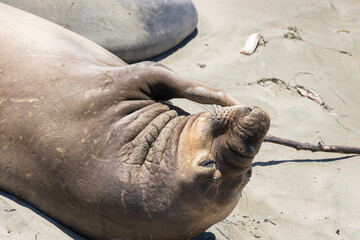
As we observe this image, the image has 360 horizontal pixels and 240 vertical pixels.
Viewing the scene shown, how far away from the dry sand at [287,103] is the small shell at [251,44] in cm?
9

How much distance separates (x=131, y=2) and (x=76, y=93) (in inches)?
91.9

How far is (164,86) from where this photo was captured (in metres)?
3.44

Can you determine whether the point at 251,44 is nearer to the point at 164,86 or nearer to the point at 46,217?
the point at 164,86

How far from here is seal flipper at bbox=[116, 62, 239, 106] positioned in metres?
3.35

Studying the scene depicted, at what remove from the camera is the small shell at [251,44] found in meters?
5.70

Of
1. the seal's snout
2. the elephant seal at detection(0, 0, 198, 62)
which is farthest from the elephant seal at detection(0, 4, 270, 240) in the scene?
the elephant seal at detection(0, 0, 198, 62)

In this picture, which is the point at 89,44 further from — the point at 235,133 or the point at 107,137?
the point at 235,133

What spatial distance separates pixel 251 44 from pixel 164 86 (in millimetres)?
2633

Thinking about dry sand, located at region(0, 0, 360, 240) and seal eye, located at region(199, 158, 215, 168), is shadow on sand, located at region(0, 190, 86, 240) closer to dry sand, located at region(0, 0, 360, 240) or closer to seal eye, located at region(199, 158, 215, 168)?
dry sand, located at region(0, 0, 360, 240)

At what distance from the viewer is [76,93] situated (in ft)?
10.3

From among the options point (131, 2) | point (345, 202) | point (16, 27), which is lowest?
point (345, 202)

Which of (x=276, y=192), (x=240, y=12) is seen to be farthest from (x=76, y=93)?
(x=240, y=12)

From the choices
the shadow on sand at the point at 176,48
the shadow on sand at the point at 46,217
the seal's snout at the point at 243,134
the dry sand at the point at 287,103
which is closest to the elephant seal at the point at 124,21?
→ the shadow on sand at the point at 176,48

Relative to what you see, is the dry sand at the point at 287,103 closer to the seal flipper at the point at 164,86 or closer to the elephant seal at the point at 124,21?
the elephant seal at the point at 124,21
